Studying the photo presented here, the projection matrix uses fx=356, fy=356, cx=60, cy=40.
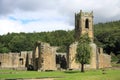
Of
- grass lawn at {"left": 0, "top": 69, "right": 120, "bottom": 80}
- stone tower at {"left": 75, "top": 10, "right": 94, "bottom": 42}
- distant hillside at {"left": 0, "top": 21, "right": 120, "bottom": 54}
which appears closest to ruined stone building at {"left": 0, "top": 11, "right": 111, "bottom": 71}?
stone tower at {"left": 75, "top": 10, "right": 94, "bottom": 42}

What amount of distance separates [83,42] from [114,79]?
2198cm

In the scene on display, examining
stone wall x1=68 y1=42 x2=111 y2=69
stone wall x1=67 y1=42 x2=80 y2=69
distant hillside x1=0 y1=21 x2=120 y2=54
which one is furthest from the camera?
distant hillside x1=0 y1=21 x2=120 y2=54

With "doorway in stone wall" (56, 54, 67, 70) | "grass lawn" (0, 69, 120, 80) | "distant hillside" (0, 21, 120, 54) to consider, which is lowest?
"grass lawn" (0, 69, 120, 80)

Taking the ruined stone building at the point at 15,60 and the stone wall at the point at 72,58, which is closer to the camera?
the stone wall at the point at 72,58

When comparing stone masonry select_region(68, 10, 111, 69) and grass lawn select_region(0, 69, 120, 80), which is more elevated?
stone masonry select_region(68, 10, 111, 69)

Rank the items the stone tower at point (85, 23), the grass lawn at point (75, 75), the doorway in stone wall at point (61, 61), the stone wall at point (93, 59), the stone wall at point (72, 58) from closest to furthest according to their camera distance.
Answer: the grass lawn at point (75, 75) < the stone wall at point (72, 58) < the stone wall at point (93, 59) < the doorway in stone wall at point (61, 61) < the stone tower at point (85, 23)

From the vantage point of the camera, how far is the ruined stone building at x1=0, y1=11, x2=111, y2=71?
7125 cm

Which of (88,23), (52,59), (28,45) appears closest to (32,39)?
(28,45)

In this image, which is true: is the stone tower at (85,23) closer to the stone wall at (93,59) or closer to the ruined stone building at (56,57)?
the ruined stone building at (56,57)

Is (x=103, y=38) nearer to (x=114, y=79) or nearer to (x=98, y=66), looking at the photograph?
(x=98, y=66)

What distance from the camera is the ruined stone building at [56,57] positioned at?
71.2 meters

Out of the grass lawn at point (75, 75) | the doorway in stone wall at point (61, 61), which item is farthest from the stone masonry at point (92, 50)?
the grass lawn at point (75, 75)

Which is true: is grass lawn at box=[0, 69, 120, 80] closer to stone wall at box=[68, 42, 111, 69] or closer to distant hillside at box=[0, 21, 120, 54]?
stone wall at box=[68, 42, 111, 69]

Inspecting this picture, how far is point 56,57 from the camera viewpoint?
7925 cm
